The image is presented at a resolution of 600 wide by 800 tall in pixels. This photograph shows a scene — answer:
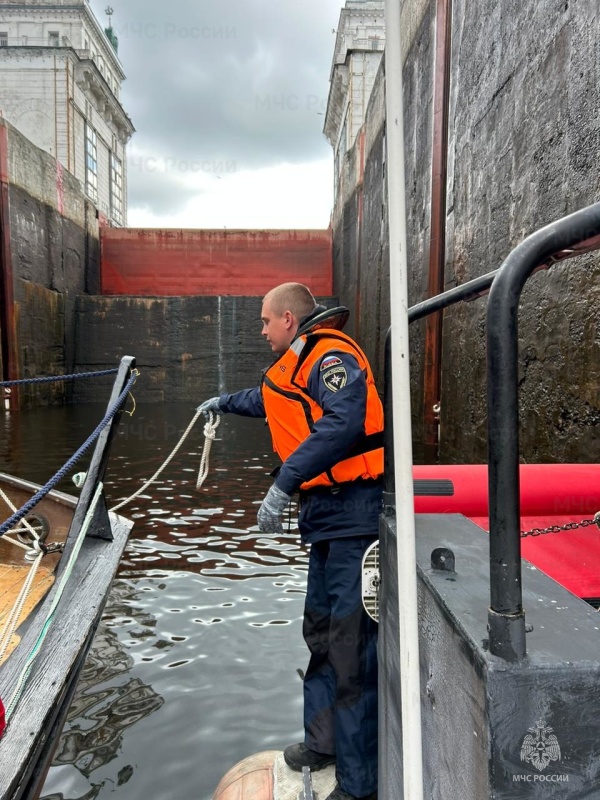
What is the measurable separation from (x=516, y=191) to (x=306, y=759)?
5.07 metres

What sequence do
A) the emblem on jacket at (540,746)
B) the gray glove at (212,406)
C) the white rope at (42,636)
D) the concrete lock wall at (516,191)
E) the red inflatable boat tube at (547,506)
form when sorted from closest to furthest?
1. the emblem on jacket at (540,746)
2. the white rope at (42,636)
3. the red inflatable boat tube at (547,506)
4. the gray glove at (212,406)
5. the concrete lock wall at (516,191)

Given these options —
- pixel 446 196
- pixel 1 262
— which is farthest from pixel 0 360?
pixel 446 196

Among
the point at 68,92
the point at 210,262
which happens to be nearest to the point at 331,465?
the point at 210,262

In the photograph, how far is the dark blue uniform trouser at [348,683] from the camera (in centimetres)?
200

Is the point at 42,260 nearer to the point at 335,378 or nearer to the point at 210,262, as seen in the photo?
the point at 210,262

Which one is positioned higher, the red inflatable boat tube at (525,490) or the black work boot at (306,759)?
the red inflatable boat tube at (525,490)

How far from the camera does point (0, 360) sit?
14586 millimetres

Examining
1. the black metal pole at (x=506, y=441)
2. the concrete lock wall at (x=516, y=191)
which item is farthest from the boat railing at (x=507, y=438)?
the concrete lock wall at (x=516, y=191)

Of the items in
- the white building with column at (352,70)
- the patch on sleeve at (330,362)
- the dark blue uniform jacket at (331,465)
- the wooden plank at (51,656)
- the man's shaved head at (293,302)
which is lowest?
the wooden plank at (51,656)

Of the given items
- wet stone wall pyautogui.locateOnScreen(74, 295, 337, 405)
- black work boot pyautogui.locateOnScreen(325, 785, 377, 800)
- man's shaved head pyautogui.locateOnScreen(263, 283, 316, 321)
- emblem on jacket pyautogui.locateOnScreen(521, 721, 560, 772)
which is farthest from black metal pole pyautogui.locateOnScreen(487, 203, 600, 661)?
wet stone wall pyautogui.locateOnScreen(74, 295, 337, 405)

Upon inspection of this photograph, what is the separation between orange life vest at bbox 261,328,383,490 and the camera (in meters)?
2.13

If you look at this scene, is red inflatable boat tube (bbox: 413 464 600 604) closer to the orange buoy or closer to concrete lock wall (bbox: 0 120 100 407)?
the orange buoy

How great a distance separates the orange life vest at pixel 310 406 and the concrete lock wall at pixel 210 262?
20083mm

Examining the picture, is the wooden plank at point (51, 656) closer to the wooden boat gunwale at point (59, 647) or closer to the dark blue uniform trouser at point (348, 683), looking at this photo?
the wooden boat gunwale at point (59, 647)
